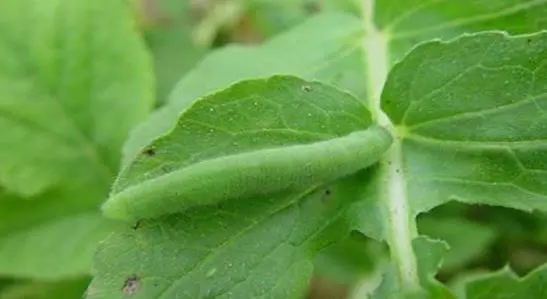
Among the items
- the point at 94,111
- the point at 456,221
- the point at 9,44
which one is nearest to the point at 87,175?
the point at 94,111

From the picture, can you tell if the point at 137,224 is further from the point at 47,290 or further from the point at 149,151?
the point at 47,290


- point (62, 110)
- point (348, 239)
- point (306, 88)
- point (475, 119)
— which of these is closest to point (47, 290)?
point (62, 110)

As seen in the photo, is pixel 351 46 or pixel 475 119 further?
pixel 351 46

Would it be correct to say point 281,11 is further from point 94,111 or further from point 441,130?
point 441,130

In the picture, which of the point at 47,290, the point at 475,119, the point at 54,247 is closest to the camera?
the point at 475,119

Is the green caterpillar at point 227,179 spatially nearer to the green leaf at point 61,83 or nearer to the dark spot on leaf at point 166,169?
the dark spot on leaf at point 166,169

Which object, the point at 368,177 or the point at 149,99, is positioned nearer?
the point at 368,177
